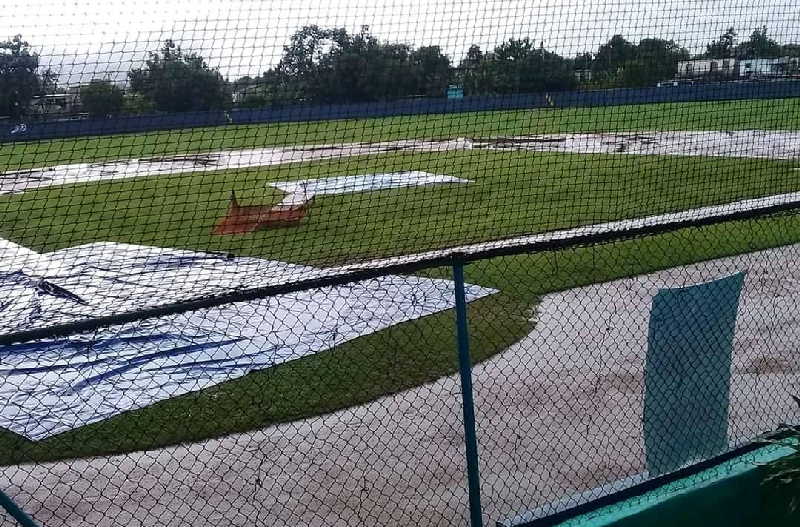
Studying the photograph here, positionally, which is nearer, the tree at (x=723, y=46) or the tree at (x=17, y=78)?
the tree at (x=17, y=78)

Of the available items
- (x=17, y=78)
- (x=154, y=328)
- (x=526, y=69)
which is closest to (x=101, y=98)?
(x=17, y=78)

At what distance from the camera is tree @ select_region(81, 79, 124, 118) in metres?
5.76

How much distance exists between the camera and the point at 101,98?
19.4ft

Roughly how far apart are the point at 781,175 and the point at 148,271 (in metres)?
10.5

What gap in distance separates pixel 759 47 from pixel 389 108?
9.28ft

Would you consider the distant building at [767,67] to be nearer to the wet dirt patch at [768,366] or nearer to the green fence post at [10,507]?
the wet dirt patch at [768,366]

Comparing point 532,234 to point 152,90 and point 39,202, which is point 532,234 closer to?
point 152,90

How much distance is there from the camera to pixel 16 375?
6.61 m

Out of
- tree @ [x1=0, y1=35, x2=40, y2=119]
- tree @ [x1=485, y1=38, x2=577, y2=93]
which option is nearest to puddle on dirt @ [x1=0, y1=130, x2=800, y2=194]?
tree @ [x1=485, y1=38, x2=577, y2=93]

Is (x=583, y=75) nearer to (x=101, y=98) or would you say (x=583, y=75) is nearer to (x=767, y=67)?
(x=767, y=67)

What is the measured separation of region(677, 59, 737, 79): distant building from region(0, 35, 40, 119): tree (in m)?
4.51

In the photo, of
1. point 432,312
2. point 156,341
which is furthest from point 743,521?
point 156,341

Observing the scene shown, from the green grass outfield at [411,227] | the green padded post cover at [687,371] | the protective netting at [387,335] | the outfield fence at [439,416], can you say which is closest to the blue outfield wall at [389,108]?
the protective netting at [387,335]

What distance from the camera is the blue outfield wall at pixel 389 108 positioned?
248 inches
